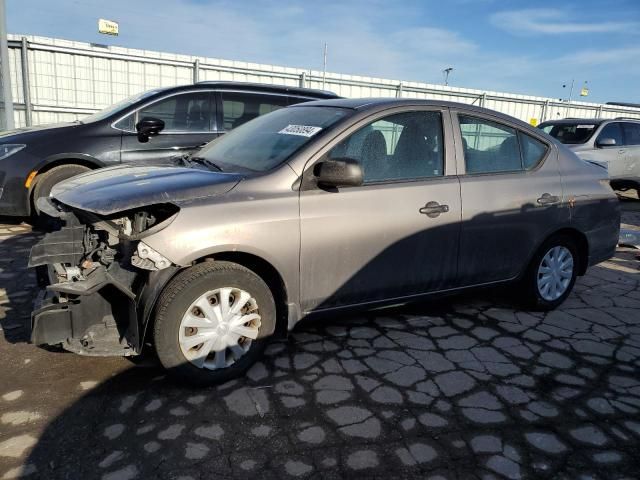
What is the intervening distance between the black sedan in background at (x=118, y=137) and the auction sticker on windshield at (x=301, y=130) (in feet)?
8.29

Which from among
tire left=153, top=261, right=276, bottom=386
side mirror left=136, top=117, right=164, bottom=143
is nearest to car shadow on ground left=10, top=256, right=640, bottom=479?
tire left=153, top=261, right=276, bottom=386

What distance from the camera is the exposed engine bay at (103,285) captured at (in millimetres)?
2557

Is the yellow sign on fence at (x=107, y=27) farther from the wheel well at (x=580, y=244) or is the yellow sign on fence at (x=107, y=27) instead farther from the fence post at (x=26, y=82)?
the wheel well at (x=580, y=244)

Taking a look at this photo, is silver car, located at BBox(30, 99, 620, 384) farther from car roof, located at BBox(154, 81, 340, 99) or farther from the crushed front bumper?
car roof, located at BBox(154, 81, 340, 99)

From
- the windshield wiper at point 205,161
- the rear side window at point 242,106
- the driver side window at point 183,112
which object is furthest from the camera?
the rear side window at point 242,106

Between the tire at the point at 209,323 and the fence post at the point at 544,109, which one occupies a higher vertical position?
the fence post at the point at 544,109

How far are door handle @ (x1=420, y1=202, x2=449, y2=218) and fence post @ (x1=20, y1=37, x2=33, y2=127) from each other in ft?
30.4

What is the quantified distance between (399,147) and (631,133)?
386 inches

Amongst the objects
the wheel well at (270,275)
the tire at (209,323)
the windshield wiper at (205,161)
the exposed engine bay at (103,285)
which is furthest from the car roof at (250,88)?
the tire at (209,323)

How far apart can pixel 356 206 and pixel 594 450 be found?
1800mm

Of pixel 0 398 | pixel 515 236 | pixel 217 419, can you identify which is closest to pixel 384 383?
pixel 217 419

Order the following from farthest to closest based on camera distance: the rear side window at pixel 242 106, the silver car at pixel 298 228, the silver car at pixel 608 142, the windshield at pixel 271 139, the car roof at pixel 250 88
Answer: the silver car at pixel 608 142 < the rear side window at pixel 242 106 < the car roof at pixel 250 88 < the windshield at pixel 271 139 < the silver car at pixel 298 228

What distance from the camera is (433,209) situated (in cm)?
340

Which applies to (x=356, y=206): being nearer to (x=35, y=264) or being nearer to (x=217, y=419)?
(x=217, y=419)
